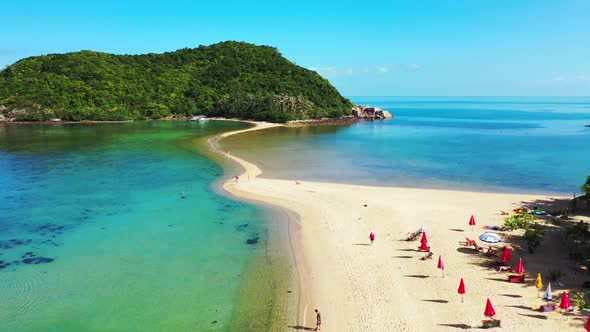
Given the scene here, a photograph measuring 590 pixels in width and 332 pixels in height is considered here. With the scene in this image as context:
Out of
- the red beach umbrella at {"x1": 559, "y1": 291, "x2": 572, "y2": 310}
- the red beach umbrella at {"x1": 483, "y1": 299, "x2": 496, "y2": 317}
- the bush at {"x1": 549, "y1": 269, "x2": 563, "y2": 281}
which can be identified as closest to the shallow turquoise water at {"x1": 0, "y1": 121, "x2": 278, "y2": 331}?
the red beach umbrella at {"x1": 483, "y1": 299, "x2": 496, "y2": 317}

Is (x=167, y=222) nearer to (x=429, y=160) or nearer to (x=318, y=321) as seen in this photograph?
(x=318, y=321)

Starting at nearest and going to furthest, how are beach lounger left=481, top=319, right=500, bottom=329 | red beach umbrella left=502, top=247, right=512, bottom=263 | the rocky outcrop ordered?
beach lounger left=481, top=319, right=500, bottom=329, red beach umbrella left=502, top=247, right=512, bottom=263, the rocky outcrop

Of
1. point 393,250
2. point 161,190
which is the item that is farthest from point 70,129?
point 393,250

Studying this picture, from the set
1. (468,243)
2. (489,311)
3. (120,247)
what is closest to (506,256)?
(468,243)

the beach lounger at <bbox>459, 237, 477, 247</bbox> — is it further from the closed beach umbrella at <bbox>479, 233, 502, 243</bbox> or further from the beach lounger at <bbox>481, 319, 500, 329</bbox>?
the beach lounger at <bbox>481, 319, 500, 329</bbox>

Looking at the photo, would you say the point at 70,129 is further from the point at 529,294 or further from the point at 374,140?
the point at 529,294

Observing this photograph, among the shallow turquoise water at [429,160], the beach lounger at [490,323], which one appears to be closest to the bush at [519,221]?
the beach lounger at [490,323]
